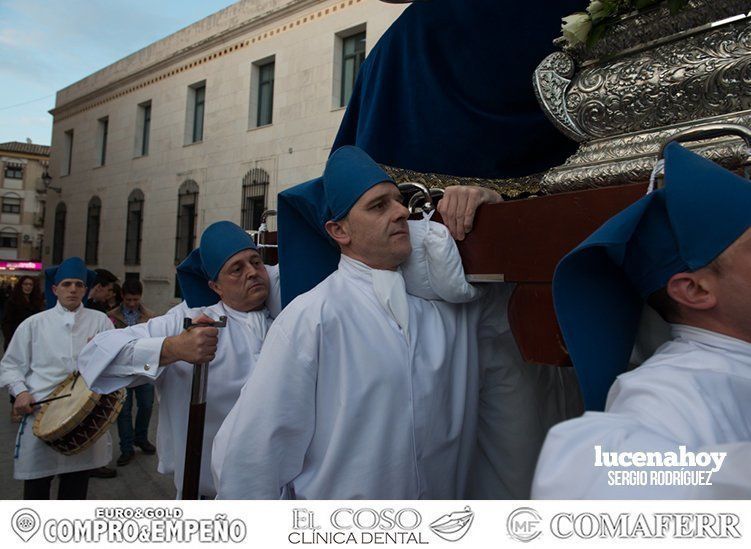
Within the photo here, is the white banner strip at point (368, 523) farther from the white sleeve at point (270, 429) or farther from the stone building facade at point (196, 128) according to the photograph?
the stone building facade at point (196, 128)

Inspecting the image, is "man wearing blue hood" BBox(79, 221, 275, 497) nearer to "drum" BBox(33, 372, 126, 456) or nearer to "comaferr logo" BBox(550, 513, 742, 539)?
"drum" BBox(33, 372, 126, 456)

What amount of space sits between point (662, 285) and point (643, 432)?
0.25 m

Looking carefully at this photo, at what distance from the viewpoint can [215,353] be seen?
6.79 feet

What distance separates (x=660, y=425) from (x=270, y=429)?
0.83m

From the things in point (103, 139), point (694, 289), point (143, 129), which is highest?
point (103, 139)

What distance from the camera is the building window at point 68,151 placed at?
1473 centimetres

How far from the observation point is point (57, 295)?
3287 mm

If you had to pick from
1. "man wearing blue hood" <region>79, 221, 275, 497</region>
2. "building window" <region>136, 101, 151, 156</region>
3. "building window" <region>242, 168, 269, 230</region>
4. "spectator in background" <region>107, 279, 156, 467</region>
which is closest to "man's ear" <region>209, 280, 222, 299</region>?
"man wearing blue hood" <region>79, 221, 275, 497</region>

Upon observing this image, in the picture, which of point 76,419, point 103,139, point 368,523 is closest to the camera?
point 368,523

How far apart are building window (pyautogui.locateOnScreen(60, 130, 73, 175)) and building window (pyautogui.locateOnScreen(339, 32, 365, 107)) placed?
9090mm

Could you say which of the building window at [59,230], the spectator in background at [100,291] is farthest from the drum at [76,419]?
the building window at [59,230]

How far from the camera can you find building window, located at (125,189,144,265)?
12.6 meters

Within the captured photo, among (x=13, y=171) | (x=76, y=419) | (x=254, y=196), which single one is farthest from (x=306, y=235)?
(x=254, y=196)

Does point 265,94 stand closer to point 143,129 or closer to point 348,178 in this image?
point 143,129
